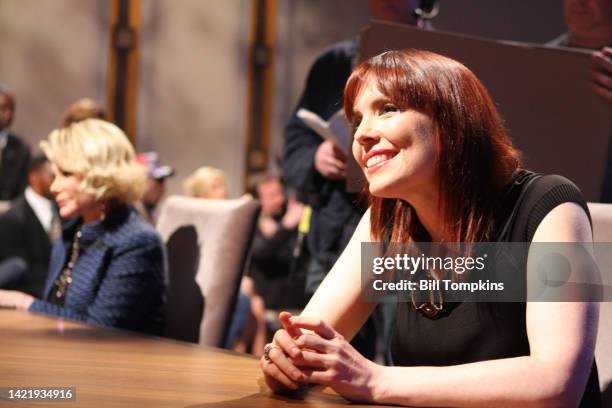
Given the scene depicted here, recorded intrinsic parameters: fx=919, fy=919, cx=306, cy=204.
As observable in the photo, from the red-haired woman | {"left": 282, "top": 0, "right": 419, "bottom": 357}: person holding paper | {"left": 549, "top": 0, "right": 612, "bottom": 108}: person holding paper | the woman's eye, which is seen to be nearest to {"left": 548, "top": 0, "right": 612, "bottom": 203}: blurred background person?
{"left": 549, "top": 0, "right": 612, "bottom": 108}: person holding paper

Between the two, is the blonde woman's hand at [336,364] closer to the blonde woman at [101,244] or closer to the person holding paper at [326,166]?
the person holding paper at [326,166]

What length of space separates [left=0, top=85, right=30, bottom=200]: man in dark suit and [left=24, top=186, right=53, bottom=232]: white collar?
93cm

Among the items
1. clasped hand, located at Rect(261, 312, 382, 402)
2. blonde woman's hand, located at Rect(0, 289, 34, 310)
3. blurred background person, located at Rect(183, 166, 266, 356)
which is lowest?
blurred background person, located at Rect(183, 166, 266, 356)

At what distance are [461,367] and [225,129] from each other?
5697 millimetres

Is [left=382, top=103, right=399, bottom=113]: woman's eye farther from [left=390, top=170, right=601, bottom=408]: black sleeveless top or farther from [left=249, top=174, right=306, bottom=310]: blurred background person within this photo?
[left=249, top=174, right=306, bottom=310]: blurred background person

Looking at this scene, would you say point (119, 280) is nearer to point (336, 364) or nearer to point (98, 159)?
point (98, 159)

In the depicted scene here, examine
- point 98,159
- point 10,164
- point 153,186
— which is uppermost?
point 98,159

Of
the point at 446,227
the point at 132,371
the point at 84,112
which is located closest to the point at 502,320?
the point at 446,227

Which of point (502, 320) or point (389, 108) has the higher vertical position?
point (389, 108)

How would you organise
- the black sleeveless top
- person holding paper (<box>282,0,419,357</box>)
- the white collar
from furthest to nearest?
the white collar → person holding paper (<box>282,0,419,357</box>) → the black sleeveless top

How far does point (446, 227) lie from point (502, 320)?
6.2 inches

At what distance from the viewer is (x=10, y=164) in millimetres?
5195

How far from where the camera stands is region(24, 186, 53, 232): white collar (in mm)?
4207

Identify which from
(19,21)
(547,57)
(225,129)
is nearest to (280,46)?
(225,129)
